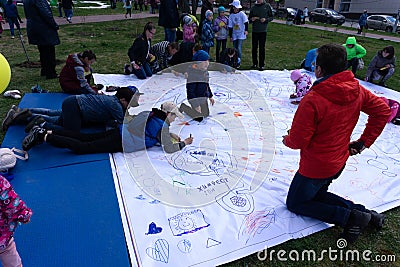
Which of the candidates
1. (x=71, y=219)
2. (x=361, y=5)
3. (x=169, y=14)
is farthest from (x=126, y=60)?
(x=361, y=5)

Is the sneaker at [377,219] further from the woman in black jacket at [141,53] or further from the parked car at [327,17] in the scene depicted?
the parked car at [327,17]

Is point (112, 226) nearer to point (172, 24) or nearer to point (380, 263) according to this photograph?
point (380, 263)

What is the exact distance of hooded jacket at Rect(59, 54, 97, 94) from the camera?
14.2 feet

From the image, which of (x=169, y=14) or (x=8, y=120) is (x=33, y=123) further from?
(x=169, y=14)

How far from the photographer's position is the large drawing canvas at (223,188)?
222cm

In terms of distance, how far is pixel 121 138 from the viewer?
3199 mm

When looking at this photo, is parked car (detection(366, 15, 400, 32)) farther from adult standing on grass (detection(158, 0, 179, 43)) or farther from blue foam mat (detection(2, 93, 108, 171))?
blue foam mat (detection(2, 93, 108, 171))

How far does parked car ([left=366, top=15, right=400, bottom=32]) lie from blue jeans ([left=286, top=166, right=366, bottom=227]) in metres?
20.7

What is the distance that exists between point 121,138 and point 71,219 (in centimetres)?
107

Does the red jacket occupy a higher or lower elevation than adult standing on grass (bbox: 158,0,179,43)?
lower

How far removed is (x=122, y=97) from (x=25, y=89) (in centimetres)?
269

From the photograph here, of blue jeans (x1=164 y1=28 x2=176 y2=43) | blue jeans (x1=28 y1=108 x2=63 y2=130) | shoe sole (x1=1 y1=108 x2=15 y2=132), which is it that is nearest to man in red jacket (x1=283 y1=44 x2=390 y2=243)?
blue jeans (x1=28 y1=108 x2=63 y2=130)

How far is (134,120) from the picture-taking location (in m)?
3.26

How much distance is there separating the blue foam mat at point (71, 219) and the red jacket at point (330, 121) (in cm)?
146
